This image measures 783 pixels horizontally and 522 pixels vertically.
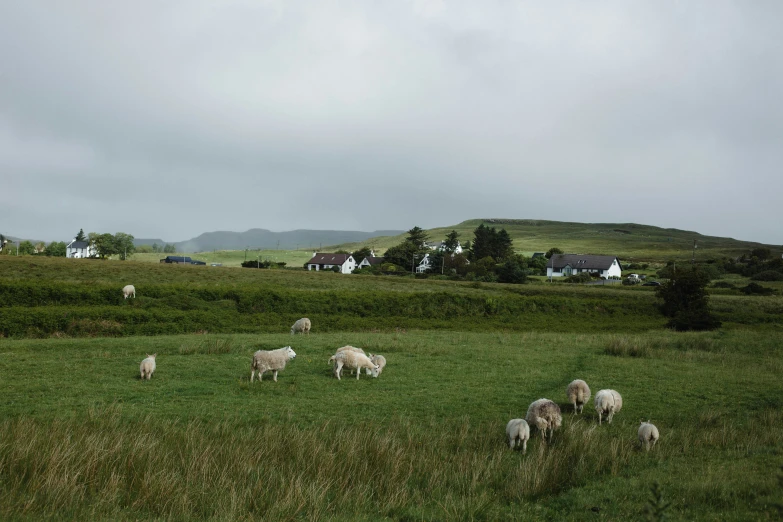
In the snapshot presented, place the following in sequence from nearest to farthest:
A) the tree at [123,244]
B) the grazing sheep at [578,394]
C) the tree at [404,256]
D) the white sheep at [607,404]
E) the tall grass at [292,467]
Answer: the tall grass at [292,467], the white sheep at [607,404], the grazing sheep at [578,394], the tree at [404,256], the tree at [123,244]

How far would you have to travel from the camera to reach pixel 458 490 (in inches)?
371

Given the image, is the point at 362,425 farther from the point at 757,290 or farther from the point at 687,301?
the point at 757,290

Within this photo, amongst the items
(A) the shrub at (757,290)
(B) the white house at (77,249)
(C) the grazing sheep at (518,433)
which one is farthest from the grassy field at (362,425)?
(B) the white house at (77,249)

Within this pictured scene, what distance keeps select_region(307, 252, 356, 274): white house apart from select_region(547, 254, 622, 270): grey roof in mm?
56045

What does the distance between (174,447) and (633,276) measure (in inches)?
4815

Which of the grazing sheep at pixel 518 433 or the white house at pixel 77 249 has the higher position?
the white house at pixel 77 249

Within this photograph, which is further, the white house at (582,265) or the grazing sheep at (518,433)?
the white house at (582,265)

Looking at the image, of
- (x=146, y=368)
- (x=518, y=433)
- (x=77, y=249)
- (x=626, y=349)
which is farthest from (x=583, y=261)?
(x=77, y=249)

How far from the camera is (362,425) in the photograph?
13742mm

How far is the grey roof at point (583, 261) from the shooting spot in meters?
129

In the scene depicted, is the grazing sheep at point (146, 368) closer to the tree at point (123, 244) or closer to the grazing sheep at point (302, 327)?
the grazing sheep at point (302, 327)

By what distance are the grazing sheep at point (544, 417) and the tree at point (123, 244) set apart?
527ft

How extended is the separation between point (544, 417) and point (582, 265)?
127 metres

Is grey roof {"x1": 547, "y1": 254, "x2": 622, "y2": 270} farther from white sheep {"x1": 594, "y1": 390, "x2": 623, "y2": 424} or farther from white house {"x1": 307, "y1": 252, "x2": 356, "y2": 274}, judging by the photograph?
white sheep {"x1": 594, "y1": 390, "x2": 623, "y2": 424}
